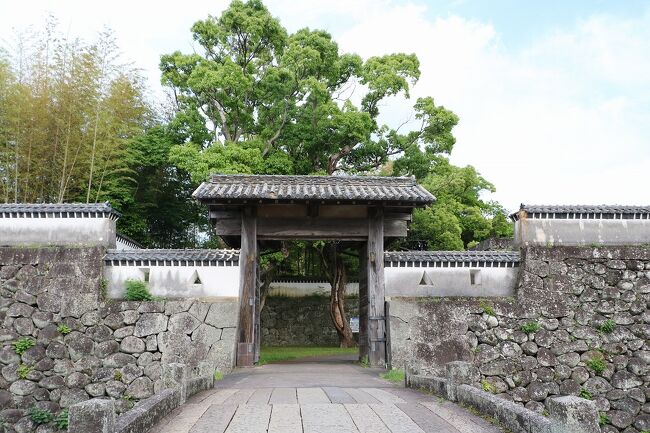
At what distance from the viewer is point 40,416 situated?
472 inches

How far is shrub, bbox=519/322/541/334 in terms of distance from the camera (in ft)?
42.1

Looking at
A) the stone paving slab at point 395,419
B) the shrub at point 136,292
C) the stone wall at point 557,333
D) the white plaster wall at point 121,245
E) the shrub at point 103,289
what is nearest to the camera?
the stone paving slab at point 395,419

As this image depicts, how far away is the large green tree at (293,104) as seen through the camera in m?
19.1

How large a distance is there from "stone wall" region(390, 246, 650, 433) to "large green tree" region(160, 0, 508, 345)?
676cm

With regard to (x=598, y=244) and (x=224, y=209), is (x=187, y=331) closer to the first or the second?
(x=224, y=209)

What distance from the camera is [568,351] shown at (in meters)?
12.7

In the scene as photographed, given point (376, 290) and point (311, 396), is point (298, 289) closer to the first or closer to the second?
point (376, 290)

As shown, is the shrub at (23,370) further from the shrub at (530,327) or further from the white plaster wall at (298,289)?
the white plaster wall at (298,289)

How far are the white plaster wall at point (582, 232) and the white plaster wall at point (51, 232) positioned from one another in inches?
395

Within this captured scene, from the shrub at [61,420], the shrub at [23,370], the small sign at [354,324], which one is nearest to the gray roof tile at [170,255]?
the shrub at [23,370]

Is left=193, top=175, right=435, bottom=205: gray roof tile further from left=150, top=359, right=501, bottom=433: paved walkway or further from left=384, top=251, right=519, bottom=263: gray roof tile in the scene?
left=150, top=359, right=501, bottom=433: paved walkway

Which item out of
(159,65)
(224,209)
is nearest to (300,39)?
(159,65)

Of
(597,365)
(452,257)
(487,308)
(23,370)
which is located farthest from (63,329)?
(597,365)

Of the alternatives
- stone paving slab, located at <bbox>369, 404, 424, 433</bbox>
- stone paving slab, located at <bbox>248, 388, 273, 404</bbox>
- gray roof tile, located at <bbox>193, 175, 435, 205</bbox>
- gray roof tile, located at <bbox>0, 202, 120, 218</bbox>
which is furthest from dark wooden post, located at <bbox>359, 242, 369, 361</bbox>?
stone paving slab, located at <bbox>369, 404, 424, 433</bbox>
